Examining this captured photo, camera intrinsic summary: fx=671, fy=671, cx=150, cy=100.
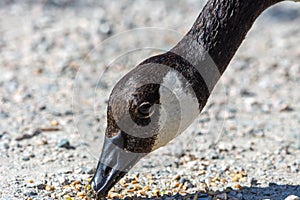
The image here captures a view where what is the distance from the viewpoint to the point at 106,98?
23.1 feet

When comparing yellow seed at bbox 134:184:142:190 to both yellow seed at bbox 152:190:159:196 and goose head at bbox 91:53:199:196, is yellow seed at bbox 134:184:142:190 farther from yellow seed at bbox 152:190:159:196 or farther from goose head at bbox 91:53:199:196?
goose head at bbox 91:53:199:196

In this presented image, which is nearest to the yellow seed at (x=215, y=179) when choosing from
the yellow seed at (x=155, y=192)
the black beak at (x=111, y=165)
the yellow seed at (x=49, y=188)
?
the yellow seed at (x=155, y=192)

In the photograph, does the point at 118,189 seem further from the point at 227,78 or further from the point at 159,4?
the point at 159,4

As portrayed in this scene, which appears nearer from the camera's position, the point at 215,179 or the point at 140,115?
the point at 140,115

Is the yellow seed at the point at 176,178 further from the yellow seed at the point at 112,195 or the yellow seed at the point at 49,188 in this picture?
the yellow seed at the point at 49,188

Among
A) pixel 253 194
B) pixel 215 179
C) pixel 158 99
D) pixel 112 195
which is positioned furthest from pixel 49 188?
pixel 253 194

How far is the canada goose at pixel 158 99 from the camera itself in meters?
4.25

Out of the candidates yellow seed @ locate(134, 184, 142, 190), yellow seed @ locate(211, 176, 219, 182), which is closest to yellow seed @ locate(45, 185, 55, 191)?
yellow seed @ locate(134, 184, 142, 190)

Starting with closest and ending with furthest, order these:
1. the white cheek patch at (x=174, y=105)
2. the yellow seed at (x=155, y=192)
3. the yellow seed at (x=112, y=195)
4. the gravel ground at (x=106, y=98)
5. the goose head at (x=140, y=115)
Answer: the goose head at (x=140, y=115) → the white cheek patch at (x=174, y=105) → the yellow seed at (x=112, y=195) → the yellow seed at (x=155, y=192) → the gravel ground at (x=106, y=98)

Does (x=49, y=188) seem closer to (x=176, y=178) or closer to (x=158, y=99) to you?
(x=176, y=178)

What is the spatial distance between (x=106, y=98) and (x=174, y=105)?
2.74 meters

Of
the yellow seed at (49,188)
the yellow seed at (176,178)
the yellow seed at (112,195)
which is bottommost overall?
the yellow seed at (49,188)

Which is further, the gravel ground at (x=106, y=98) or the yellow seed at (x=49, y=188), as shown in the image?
the gravel ground at (x=106, y=98)

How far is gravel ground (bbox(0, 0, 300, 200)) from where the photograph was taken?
4.99m
